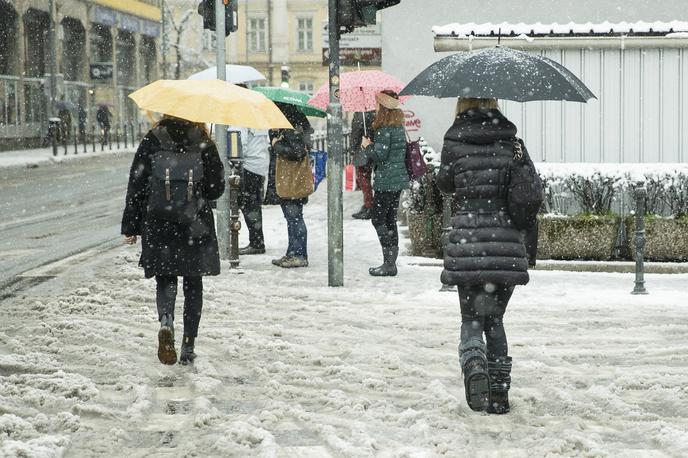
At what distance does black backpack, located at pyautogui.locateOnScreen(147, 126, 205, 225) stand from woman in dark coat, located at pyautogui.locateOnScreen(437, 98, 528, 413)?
1747mm

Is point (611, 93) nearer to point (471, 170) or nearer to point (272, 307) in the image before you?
point (272, 307)

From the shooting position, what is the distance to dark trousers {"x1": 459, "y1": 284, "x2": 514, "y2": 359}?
6281 millimetres

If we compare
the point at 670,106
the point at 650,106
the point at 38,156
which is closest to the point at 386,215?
the point at 650,106

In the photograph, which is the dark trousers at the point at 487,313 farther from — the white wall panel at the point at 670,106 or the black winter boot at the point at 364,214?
the black winter boot at the point at 364,214

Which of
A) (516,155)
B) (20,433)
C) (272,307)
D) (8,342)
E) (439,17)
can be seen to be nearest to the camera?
(20,433)

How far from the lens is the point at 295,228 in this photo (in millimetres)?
12164

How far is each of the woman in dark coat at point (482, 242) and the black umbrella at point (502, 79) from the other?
4.3 inches

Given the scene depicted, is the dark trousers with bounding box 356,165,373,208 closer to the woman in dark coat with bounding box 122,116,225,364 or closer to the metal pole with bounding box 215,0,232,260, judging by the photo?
the metal pole with bounding box 215,0,232,260

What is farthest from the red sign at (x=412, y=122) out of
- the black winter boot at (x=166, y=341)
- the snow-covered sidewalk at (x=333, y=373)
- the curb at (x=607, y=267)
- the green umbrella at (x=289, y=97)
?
the black winter boot at (x=166, y=341)

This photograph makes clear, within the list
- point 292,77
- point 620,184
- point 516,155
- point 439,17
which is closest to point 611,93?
point 620,184

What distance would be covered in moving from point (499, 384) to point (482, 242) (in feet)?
2.62

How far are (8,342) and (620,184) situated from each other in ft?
24.7

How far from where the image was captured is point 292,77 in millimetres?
77250

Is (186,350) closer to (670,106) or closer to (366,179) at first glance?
(670,106)
